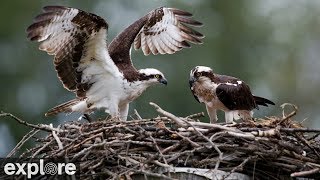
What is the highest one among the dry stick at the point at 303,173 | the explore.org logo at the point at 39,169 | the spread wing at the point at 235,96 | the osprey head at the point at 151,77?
the osprey head at the point at 151,77

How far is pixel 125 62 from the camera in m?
9.93

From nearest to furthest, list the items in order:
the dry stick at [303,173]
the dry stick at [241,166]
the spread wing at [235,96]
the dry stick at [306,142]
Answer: the dry stick at [303,173]
the dry stick at [241,166]
the dry stick at [306,142]
the spread wing at [235,96]

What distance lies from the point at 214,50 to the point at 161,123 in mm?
11974

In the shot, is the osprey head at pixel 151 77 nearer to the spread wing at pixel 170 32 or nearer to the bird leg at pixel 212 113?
the bird leg at pixel 212 113

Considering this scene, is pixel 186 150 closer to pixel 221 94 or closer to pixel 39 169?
pixel 39 169

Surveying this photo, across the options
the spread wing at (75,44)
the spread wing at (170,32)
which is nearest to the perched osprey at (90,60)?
the spread wing at (75,44)

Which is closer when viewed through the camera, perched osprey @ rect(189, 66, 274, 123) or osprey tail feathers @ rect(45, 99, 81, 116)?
perched osprey @ rect(189, 66, 274, 123)

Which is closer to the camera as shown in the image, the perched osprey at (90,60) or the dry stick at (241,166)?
the dry stick at (241,166)

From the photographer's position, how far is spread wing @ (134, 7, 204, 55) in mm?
10648

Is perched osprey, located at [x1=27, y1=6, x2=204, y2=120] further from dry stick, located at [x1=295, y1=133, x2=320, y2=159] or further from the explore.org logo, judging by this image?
dry stick, located at [x1=295, y1=133, x2=320, y2=159]

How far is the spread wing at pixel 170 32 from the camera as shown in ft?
34.9

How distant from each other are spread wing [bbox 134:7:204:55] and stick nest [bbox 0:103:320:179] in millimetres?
2987

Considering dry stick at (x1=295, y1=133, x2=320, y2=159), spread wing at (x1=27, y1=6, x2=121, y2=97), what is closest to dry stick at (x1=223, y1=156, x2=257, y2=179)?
dry stick at (x1=295, y1=133, x2=320, y2=159)

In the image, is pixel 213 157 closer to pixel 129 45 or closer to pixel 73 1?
pixel 129 45
